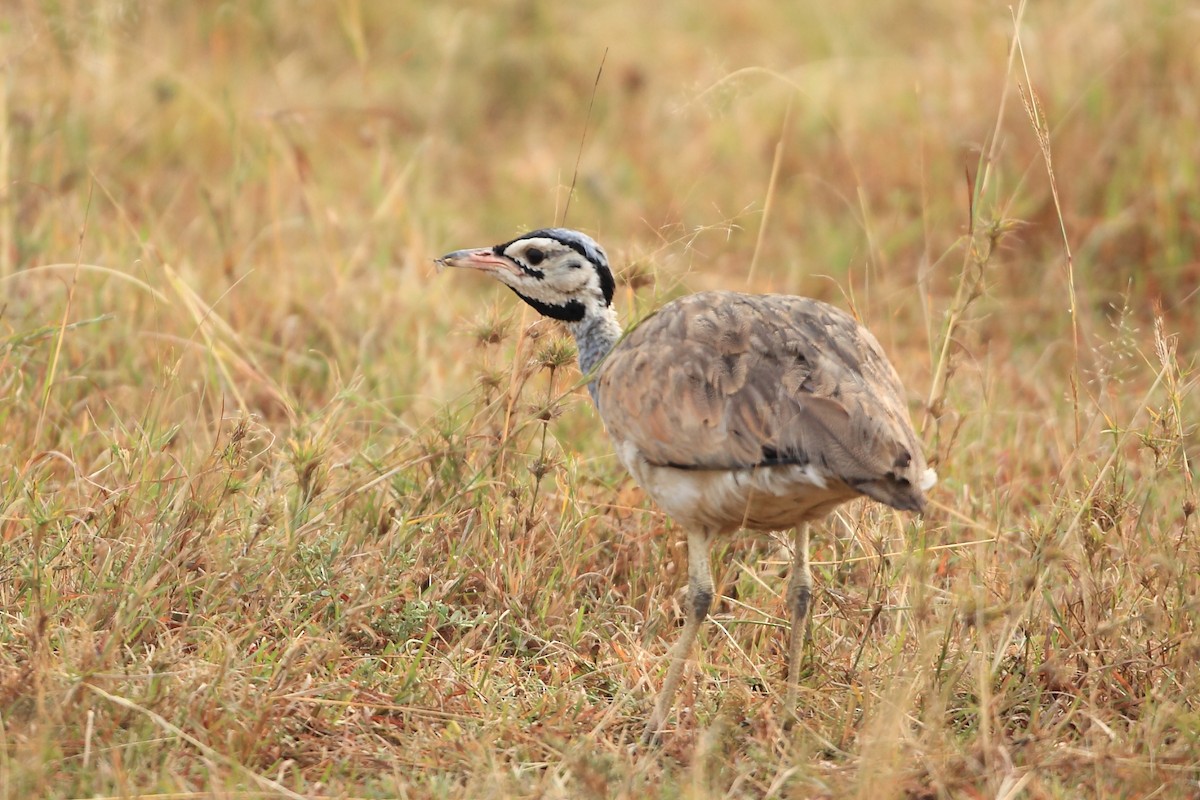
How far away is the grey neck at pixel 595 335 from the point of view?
13.8 feet

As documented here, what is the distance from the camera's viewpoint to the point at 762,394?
3.52 meters

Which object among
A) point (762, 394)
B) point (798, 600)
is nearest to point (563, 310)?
point (762, 394)

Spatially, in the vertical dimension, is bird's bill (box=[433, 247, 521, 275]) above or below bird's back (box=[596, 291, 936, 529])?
above

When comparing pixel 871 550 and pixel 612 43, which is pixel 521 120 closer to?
pixel 612 43

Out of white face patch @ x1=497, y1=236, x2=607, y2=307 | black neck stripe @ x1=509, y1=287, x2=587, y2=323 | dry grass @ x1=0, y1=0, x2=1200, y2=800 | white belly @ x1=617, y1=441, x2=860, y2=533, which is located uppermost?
white face patch @ x1=497, y1=236, x2=607, y2=307

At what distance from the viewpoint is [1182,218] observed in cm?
673

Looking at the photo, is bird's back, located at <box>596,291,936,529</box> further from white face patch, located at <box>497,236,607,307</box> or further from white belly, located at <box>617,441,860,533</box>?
white face patch, located at <box>497,236,607,307</box>

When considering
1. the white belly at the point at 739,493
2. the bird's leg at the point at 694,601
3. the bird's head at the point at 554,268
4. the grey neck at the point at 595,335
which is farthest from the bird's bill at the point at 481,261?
the bird's leg at the point at 694,601

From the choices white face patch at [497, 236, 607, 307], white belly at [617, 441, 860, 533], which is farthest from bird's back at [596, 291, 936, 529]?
white face patch at [497, 236, 607, 307]

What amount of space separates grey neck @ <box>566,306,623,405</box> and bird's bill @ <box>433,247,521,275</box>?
252 millimetres

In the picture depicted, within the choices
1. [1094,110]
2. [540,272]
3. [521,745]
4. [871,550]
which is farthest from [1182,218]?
[521,745]

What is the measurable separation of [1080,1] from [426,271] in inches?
162

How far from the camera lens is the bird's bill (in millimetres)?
4211

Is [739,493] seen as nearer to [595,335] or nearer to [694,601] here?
[694,601]
